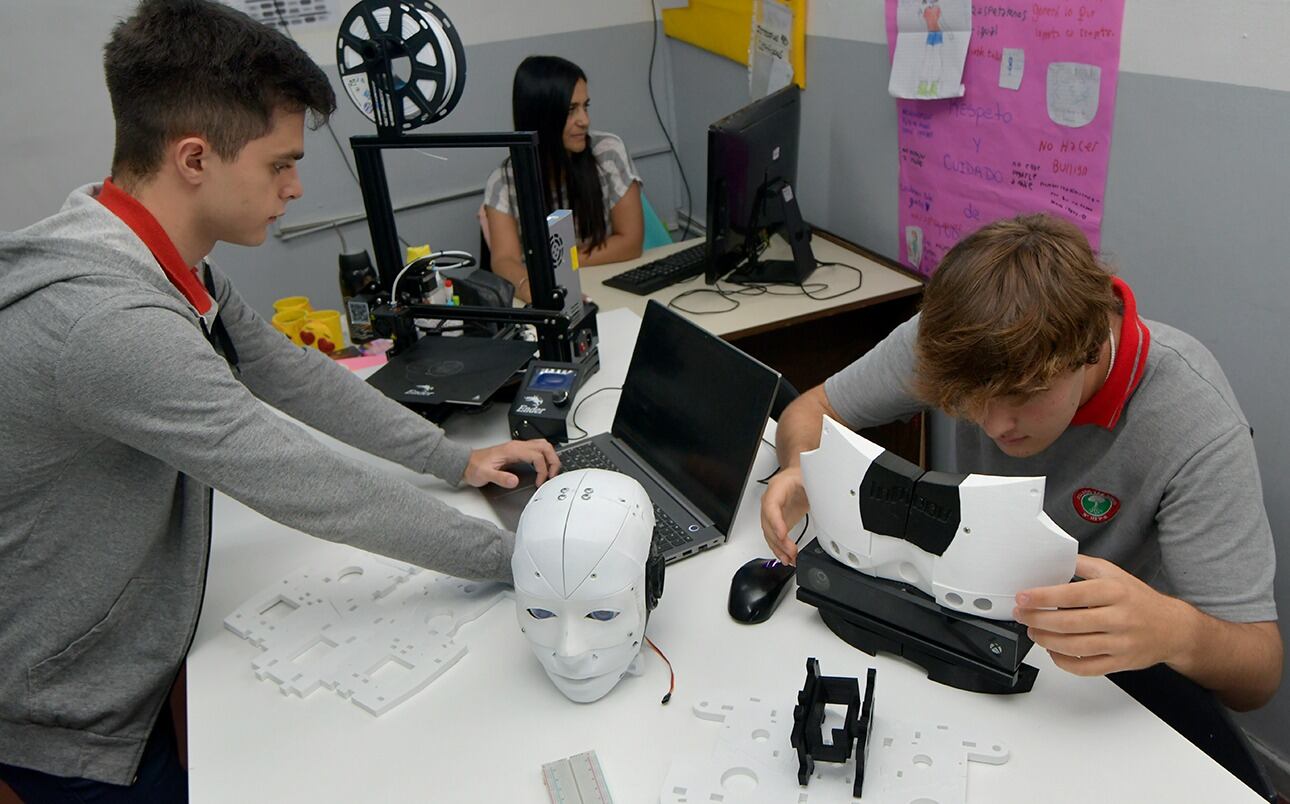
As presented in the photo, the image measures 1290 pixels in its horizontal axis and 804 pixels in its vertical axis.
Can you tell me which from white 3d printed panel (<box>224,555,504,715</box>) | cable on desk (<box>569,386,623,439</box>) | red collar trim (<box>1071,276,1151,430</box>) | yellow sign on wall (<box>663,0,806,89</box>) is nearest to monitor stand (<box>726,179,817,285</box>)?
yellow sign on wall (<box>663,0,806,89</box>)

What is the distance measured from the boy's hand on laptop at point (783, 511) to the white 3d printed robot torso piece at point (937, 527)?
4.7 inches

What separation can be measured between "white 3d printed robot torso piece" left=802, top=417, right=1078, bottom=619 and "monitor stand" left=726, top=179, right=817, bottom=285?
4.62ft

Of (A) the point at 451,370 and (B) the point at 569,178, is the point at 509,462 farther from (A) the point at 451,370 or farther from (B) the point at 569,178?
(B) the point at 569,178

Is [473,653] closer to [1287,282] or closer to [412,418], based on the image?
[412,418]

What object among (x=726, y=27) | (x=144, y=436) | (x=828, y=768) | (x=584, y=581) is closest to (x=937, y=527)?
(x=828, y=768)

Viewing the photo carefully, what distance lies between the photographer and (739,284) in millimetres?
2432

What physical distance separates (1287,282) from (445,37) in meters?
1.42

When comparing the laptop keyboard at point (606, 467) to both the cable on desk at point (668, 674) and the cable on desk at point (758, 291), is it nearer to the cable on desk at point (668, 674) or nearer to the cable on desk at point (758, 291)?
the cable on desk at point (668, 674)

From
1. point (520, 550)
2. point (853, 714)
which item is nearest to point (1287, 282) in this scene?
point (853, 714)

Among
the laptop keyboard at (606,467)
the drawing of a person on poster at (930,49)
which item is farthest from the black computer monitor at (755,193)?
the laptop keyboard at (606,467)

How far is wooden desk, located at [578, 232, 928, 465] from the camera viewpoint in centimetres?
225

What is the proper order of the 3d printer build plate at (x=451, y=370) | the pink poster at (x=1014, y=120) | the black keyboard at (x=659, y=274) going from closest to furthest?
the 3d printer build plate at (x=451, y=370) → the pink poster at (x=1014, y=120) → the black keyboard at (x=659, y=274)

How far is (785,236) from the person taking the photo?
2.46m

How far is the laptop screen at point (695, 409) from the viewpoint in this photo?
125 cm
